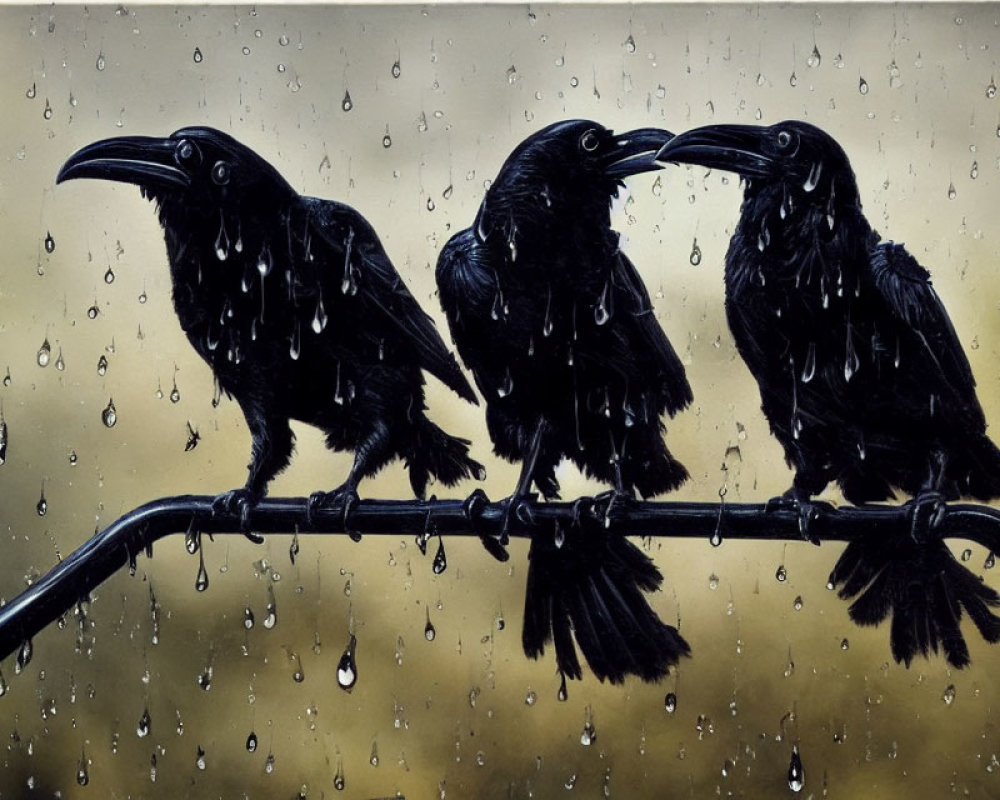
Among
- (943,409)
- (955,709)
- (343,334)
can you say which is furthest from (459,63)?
(955,709)

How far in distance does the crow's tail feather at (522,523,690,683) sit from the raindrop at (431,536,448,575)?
5.6 inches

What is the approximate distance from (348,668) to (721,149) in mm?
1037

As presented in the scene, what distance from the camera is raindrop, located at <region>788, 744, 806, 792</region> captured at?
1.61 metres

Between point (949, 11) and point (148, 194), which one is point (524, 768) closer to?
point (148, 194)

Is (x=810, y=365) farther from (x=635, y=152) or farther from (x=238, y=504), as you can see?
(x=238, y=504)

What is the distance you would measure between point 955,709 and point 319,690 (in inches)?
40.7

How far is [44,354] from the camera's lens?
1735mm

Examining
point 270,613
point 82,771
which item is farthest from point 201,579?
point 82,771

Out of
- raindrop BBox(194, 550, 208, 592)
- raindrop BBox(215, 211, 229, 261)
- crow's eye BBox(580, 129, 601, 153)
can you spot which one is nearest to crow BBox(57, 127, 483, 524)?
raindrop BBox(215, 211, 229, 261)

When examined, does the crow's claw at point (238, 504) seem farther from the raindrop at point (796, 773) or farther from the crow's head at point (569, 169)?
the raindrop at point (796, 773)

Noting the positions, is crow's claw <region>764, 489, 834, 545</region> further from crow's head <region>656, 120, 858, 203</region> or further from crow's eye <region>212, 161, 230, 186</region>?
crow's eye <region>212, 161, 230, 186</region>

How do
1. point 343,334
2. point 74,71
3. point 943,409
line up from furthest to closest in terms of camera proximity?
1. point 74,71
2. point 343,334
3. point 943,409

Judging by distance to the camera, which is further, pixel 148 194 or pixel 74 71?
pixel 74 71

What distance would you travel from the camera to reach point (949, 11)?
1712 mm
